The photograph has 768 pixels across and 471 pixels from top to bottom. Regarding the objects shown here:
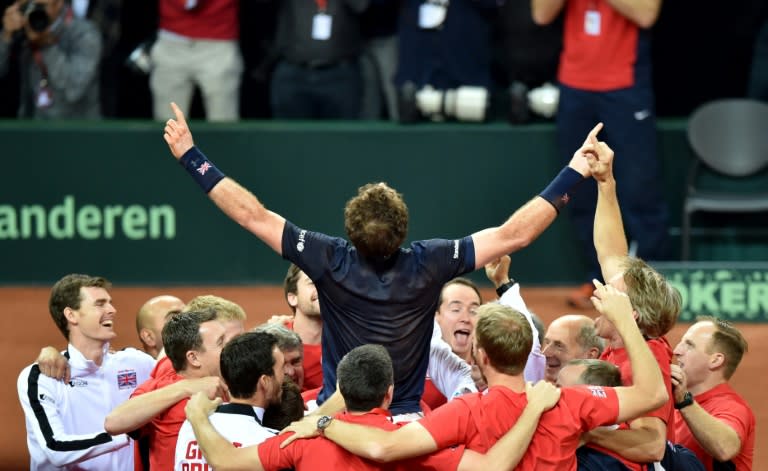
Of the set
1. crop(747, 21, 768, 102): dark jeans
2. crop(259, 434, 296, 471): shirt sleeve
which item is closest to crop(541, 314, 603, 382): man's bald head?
crop(259, 434, 296, 471): shirt sleeve

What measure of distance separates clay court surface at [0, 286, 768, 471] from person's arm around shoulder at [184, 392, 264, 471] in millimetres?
2747

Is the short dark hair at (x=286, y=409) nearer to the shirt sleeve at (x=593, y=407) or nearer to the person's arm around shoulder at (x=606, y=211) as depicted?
the shirt sleeve at (x=593, y=407)

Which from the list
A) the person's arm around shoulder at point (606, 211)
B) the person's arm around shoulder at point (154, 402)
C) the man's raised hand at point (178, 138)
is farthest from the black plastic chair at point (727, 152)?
the person's arm around shoulder at point (154, 402)

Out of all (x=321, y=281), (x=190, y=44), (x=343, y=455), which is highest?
(x=190, y=44)

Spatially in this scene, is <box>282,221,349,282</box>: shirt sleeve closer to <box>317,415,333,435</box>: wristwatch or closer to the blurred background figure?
<box>317,415,333,435</box>: wristwatch

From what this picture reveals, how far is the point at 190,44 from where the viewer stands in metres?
12.0

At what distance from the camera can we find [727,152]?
11164 mm

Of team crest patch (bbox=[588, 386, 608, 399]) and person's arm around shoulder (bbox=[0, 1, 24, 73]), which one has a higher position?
person's arm around shoulder (bbox=[0, 1, 24, 73])

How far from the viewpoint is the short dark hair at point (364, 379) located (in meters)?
4.99

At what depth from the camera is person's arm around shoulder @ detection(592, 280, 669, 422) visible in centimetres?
506

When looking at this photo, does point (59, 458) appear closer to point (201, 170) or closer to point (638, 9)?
point (201, 170)

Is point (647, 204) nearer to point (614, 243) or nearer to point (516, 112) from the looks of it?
point (516, 112)

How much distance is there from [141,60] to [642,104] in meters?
4.61

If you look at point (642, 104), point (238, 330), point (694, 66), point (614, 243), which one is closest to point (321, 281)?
point (238, 330)
